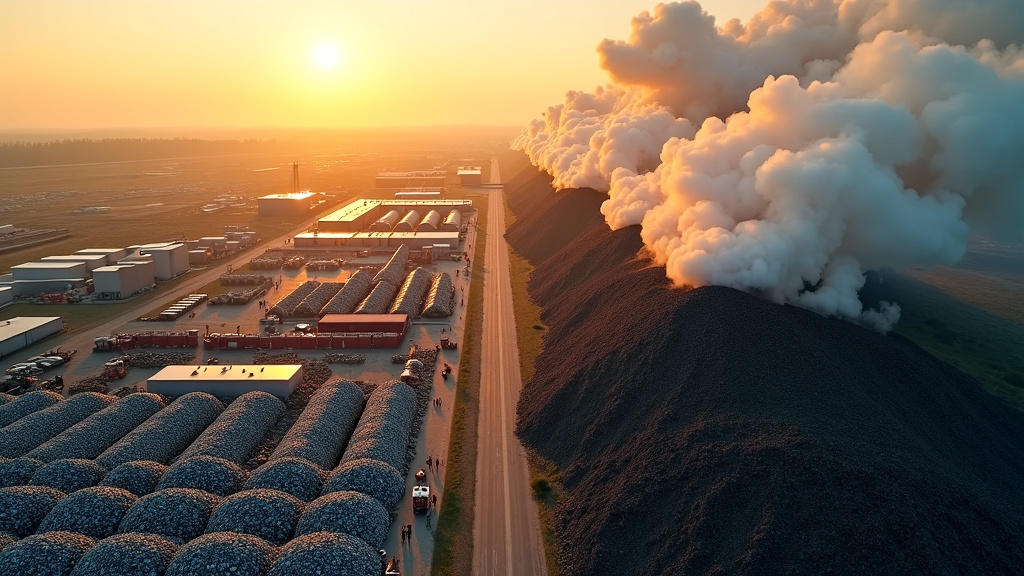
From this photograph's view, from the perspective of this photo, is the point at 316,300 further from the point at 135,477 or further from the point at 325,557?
the point at 325,557

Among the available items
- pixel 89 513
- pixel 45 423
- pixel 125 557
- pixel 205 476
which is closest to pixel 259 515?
pixel 125 557

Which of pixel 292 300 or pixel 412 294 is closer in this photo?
pixel 292 300

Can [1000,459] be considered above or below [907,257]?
below

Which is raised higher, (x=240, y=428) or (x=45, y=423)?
(x=240, y=428)

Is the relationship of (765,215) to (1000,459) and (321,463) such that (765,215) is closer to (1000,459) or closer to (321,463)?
(1000,459)

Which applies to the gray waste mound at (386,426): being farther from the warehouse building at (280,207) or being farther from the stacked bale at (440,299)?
the warehouse building at (280,207)

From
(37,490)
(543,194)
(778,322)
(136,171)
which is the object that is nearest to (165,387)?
(37,490)

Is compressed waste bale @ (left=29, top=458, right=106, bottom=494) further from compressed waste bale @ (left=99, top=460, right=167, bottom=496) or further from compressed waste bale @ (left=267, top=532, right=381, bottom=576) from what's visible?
compressed waste bale @ (left=267, top=532, right=381, bottom=576)
